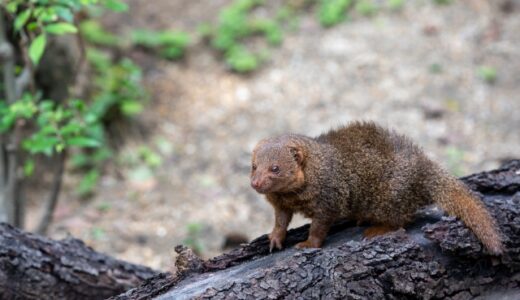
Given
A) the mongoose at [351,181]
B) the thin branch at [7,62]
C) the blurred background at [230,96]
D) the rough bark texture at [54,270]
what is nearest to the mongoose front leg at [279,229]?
the mongoose at [351,181]

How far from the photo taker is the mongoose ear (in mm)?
3504

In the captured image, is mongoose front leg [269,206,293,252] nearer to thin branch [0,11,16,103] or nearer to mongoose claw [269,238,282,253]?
mongoose claw [269,238,282,253]

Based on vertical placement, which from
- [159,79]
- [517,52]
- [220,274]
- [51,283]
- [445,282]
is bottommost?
[445,282]

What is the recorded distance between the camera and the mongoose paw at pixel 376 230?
11.1ft

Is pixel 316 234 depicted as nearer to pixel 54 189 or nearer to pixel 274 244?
pixel 274 244

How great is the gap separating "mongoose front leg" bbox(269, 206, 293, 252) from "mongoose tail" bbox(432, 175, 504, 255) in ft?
2.31

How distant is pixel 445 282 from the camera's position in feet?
9.82

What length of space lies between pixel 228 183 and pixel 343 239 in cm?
309

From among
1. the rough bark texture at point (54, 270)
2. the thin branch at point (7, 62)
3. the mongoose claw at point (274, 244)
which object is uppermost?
the thin branch at point (7, 62)

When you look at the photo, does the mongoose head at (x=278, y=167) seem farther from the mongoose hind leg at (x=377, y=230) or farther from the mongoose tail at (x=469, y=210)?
the mongoose tail at (x=469, y=210)

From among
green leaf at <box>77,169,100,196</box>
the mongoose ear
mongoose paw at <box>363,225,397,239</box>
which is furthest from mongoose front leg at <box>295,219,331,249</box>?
green leaf at <box>77,169,100,196</box>

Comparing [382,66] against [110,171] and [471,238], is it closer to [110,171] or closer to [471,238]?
[110,171]

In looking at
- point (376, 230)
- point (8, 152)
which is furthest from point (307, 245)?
point (8, 152)

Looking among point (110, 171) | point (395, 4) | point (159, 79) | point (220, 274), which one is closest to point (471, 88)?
point (395, 4)
